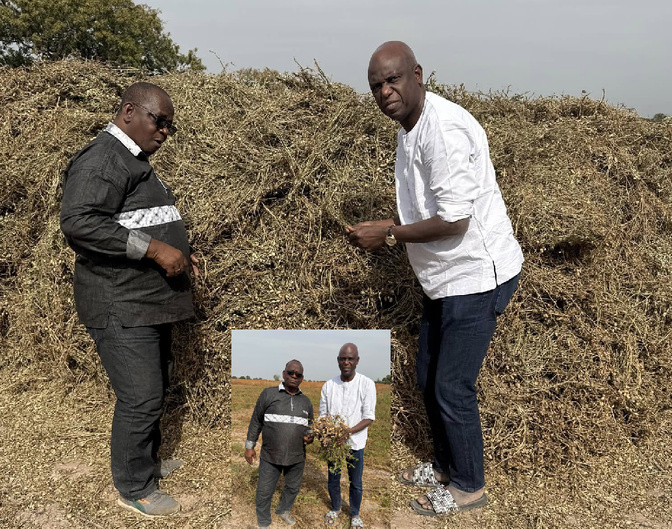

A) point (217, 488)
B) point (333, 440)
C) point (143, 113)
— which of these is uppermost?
point (143, 113)

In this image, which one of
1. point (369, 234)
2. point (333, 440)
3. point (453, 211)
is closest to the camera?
point (453, 211)

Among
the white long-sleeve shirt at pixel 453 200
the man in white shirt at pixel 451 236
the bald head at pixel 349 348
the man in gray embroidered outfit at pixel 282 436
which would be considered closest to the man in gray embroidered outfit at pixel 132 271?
the man in gray embroidered outfit at pixel 282 436

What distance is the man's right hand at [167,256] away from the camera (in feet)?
8.36

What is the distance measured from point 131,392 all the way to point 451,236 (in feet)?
5.96

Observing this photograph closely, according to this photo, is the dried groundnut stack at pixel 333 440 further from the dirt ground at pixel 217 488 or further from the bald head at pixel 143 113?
the bald head at pixel 143 113

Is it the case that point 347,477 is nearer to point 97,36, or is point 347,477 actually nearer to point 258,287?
point 258,287

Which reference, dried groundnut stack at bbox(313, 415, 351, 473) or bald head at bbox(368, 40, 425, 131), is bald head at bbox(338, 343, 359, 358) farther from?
bald head at bbox(368, 40, 425, 131)

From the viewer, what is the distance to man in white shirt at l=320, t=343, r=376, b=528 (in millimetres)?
2387

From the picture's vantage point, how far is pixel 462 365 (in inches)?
103

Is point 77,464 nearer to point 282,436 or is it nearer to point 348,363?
point 282,436

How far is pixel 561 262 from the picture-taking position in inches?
145

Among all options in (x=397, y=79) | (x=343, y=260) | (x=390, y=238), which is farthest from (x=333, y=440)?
(x=397, y=79)

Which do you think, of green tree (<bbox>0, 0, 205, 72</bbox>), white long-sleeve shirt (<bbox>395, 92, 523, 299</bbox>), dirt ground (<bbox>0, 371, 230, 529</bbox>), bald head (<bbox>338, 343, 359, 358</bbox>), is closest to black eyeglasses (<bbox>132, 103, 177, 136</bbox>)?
white long-sleeve shirt (<bbox>395, 92, 523, 299</bbox>)

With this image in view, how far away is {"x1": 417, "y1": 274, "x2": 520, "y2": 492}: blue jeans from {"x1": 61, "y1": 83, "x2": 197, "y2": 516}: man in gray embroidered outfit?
1.41 metres
